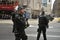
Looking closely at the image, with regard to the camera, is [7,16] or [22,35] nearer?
[22,35]

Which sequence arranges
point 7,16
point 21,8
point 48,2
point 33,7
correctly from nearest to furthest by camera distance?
point 21,8, point 7,16, point 33,7, point 48,2

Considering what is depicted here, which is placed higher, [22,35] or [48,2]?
[22,35]

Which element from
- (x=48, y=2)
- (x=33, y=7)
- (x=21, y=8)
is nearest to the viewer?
(x=21, y=8)

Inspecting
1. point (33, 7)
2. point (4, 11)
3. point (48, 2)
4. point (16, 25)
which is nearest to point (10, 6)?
point (4, 11)

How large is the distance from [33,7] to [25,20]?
71.8 meters

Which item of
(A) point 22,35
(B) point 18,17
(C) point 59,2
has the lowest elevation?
(C) point 59,2

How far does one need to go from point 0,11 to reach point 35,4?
52.0ft

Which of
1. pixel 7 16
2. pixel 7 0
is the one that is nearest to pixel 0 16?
pixel 7 16

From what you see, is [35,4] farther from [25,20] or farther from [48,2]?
[25,20]

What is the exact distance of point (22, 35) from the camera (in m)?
10.0

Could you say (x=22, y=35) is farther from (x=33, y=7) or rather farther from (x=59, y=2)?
(x=59, y=2)

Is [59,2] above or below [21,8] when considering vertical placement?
below

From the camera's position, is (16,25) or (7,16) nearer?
(16,25)

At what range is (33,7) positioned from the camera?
81625 millimetres
